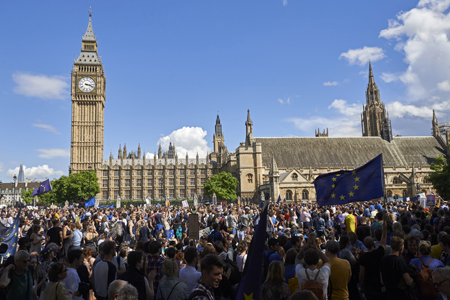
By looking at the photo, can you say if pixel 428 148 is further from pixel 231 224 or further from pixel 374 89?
pixel 231 224

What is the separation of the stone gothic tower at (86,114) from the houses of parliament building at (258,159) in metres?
0.23

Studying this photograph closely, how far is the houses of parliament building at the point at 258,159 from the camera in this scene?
5788cm

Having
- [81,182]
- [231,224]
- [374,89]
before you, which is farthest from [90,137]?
[231,224]

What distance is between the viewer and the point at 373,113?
74312 millimetres

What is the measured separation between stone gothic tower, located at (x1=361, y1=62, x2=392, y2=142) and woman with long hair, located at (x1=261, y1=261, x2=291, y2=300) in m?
71.8

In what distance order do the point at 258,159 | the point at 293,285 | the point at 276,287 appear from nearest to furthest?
the point at 276,287 < the point at 293,285 < the point at 258,159

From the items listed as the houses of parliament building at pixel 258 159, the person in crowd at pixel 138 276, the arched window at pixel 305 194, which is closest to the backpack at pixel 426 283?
the person in crowd at pixel 138 276

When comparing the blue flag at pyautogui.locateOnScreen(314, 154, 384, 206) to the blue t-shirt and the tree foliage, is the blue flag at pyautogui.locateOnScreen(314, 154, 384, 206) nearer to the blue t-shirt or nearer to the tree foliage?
the blue t-shirt

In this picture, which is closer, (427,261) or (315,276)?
(315,276)

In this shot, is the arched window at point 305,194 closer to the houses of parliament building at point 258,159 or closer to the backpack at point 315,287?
the houses of parliament building at point 258,159

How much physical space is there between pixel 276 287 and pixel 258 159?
56084mm

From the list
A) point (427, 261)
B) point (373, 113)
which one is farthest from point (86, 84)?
point (427, 261)

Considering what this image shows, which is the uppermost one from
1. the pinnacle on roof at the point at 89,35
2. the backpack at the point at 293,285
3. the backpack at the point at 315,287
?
the pinnacle on roof at the point at 89,35

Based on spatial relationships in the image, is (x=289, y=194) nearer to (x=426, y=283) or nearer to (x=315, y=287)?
(x=426, y=283)
